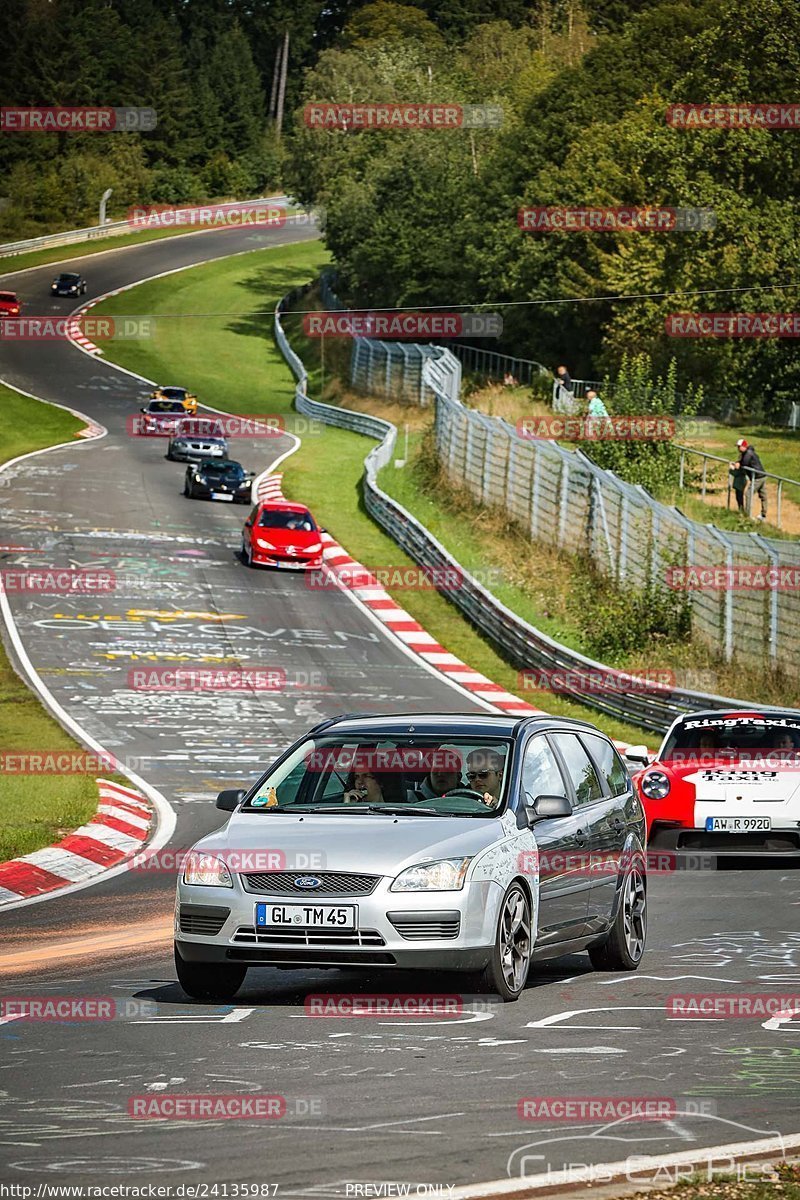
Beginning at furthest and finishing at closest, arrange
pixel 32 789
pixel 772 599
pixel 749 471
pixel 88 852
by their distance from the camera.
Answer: pixel 749 471 < pixel 772 599 < pixel 32 789 < pixel 88 852

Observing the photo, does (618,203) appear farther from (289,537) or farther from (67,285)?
(67,285)

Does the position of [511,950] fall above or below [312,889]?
below

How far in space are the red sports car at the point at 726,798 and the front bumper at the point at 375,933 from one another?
711 centimetres

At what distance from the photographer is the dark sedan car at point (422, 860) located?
9070mm

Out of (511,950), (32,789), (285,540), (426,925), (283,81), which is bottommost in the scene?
(285,540)

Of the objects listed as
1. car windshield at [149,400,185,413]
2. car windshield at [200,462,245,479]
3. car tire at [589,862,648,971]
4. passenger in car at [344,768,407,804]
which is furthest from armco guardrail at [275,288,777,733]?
car windshield at [149,400,185,413]

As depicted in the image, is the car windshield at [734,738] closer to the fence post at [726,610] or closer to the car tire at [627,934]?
the car tire at [627,934]

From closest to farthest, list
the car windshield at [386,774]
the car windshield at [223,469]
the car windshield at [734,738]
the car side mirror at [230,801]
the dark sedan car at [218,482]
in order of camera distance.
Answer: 1. the car windshield at [386,774]
2. the car side mirror at [230,801]
3. the car windshield at [734,738]
4. the dark sedan car at [218,482]
5. the car windshield at [223,469]

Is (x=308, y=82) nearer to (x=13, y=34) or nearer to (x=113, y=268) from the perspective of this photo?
(x=113, y=268)

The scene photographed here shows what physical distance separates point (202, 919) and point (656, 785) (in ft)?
27.0

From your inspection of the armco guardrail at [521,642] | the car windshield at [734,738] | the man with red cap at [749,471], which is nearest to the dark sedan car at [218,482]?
the armco guardrail at [521,642]

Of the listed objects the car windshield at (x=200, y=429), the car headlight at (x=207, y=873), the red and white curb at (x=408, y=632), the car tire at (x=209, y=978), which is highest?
the car headlight at (x=207, y=873)

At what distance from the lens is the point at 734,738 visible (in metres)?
17.7

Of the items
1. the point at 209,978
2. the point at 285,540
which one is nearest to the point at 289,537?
the point at 285,540
